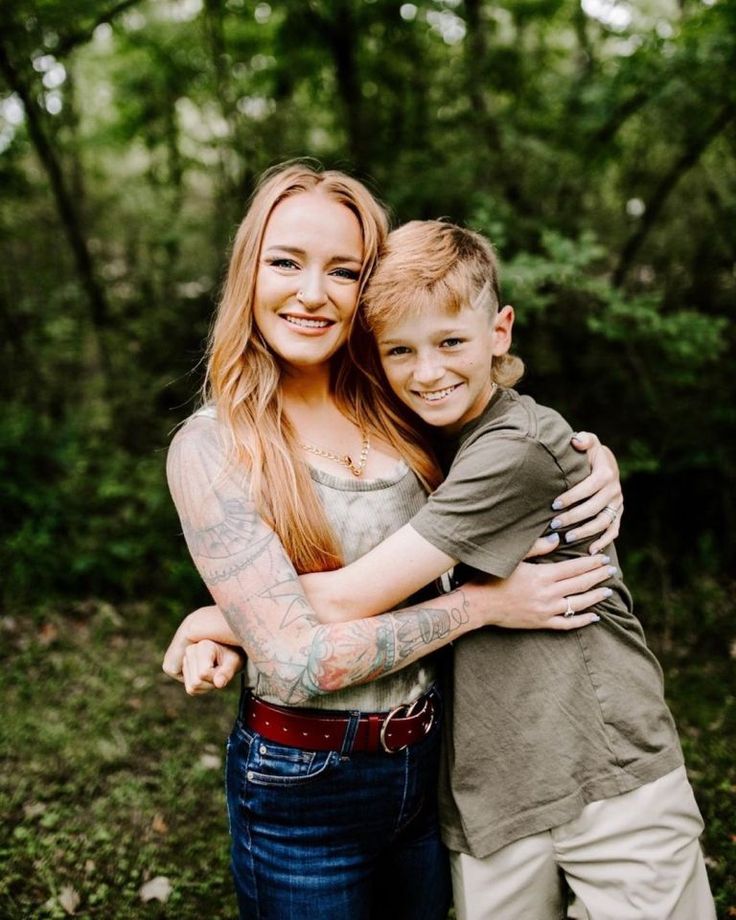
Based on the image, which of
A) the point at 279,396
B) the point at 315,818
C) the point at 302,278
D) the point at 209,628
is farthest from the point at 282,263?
the point at 315,818

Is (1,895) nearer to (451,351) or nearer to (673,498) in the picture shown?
(451,351)

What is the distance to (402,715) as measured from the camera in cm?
181

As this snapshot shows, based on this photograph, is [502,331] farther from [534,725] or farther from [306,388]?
[534,725]

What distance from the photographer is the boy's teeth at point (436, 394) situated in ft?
6.39

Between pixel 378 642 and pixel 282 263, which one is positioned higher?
pixel 282 263

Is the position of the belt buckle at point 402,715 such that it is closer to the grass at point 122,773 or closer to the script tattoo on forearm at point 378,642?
the script tattoo on forearm at point 378,642

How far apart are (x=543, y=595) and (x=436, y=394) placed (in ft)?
1.90

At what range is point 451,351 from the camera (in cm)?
194

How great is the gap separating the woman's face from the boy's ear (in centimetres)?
44

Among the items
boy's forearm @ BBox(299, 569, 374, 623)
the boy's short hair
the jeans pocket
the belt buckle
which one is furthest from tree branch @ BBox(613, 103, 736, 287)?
the jeans pocket

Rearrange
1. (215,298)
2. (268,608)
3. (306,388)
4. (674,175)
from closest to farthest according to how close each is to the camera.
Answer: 1. (268,608)
2. (306,388)
3. (215,298)
4. (674,175)

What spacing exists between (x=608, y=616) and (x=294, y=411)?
964 millimetres

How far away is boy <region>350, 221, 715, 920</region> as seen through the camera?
5.54ft

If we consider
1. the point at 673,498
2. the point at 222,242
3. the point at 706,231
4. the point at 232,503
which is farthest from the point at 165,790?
the point at 706,231
